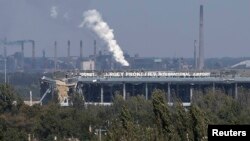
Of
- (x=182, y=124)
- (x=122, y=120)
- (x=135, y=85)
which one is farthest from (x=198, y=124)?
(x=135, y=85)

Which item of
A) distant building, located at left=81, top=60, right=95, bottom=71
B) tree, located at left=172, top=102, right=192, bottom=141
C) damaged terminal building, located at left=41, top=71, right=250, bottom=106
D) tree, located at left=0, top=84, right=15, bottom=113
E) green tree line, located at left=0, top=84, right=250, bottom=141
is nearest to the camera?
green tree line, located at left=0, top=84, right=250, bottom=141

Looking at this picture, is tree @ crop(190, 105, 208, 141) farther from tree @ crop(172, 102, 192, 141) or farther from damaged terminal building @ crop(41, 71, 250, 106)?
damaged terminal building @ crop(41, 71, 250, 106)

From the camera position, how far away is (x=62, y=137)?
1826 inches

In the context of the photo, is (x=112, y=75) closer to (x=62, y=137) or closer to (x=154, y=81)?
(x=154, y=81)

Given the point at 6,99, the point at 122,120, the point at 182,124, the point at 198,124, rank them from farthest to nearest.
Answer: the point at 6,99 → the point at 122,120 → the point at 182,124 → the point at 198,124

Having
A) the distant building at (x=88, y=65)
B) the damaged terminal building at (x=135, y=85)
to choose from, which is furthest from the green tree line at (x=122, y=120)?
the distant building at (x=88, y=65)

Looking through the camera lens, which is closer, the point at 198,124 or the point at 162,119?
the point at 198,124

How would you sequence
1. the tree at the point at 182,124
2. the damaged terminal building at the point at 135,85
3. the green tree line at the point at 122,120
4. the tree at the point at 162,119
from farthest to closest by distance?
the damaged terminal building at the point at 135,85 < the tree at the point at 182,124 < the green tree line at the point at 122,120 < the tree at the point at 162,119

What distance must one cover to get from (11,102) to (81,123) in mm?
9636

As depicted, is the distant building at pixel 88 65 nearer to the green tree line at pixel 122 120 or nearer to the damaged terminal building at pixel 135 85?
the damaged terminal building at pixel 135 85

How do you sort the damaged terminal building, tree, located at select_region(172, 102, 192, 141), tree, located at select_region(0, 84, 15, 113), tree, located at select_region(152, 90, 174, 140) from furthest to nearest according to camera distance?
the damaged terminal building → tree, located at select_region(0, 84, 15, 113) → tree, located at select_region(172, 102, 192, 141) → tree, located at select_region(152, 90, 174, 140)

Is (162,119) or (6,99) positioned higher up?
(162,119)

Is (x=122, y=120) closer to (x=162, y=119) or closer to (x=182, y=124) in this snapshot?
(x=162, y=119)

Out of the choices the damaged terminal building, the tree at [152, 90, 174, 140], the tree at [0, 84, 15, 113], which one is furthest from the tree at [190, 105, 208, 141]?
the damaged terminal building
